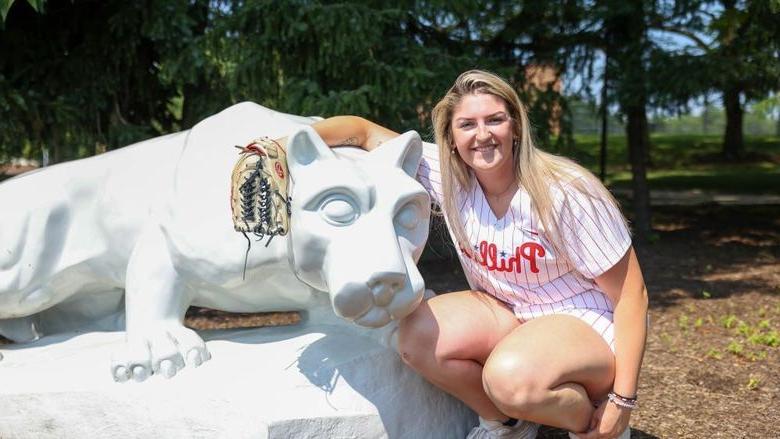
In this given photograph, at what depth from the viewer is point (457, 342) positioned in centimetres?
275

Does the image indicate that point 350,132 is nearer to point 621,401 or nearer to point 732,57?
point 621,401

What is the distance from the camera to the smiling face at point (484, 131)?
8.85 feet

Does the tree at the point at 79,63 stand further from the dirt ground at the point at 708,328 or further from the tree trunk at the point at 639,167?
the tree trunk at the point at 639,167

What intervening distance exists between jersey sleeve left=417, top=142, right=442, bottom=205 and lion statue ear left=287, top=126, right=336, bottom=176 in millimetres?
543

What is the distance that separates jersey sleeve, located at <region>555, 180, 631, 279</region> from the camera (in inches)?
105

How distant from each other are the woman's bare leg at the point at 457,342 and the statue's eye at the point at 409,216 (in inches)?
16.8

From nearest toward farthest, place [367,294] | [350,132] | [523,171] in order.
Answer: [367,294], [523,171], [350,132]

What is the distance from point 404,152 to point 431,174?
0.37m

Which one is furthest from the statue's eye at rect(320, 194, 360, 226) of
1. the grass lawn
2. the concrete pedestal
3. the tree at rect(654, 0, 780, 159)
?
the grass lawn

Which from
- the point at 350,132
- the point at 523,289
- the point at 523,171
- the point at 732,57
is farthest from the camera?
the point at 732,57

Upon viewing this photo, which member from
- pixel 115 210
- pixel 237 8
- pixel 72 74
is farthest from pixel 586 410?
pixel 72 74

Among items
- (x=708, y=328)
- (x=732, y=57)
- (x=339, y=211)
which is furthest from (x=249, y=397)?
(x=732, y=57)

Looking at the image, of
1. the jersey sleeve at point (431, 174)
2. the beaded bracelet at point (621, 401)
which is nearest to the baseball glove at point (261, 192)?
the jersey sleeve at point (431, 174)

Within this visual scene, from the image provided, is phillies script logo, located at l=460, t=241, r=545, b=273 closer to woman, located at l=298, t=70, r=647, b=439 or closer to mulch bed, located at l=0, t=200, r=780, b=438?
woman, located at l=298, t=70, r=647, b=439
